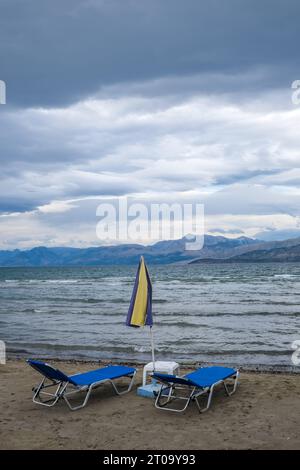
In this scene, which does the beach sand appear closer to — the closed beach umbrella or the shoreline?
the closed beach umbrella

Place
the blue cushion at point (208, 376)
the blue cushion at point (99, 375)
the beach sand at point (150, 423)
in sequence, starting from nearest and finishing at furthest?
the beach sand at point (150, 423) → the blue cushion at point (208, 376) → the blue cushion at point (99, 375)

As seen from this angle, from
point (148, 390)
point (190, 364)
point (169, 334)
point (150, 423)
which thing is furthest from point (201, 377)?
point (169, 334)

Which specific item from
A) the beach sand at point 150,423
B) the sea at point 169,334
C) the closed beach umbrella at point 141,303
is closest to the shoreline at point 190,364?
the sea at point 169,334

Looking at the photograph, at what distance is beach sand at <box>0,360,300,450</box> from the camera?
6477mm

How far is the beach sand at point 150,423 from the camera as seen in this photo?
6.48 m

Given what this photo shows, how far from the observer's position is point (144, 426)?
7.21m

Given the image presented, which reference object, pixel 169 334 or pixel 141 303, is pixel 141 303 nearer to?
pixel 141 303

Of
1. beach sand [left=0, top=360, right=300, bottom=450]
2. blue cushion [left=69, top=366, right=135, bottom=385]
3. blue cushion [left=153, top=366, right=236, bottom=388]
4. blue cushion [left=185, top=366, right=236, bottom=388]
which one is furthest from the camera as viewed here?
blue cushion [left=69, top=366, right=135, bottom=385]

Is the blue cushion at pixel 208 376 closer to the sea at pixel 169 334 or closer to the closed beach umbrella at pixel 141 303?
the closed beach umbrella at pixel 141 303

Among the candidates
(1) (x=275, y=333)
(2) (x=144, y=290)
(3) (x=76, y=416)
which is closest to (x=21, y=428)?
(3) (x=76, y=416)

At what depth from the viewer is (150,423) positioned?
735 centimetres

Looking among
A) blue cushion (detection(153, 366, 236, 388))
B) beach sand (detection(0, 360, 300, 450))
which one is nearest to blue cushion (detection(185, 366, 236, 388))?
blue cushion (detection(153, 366, 236, 388))
